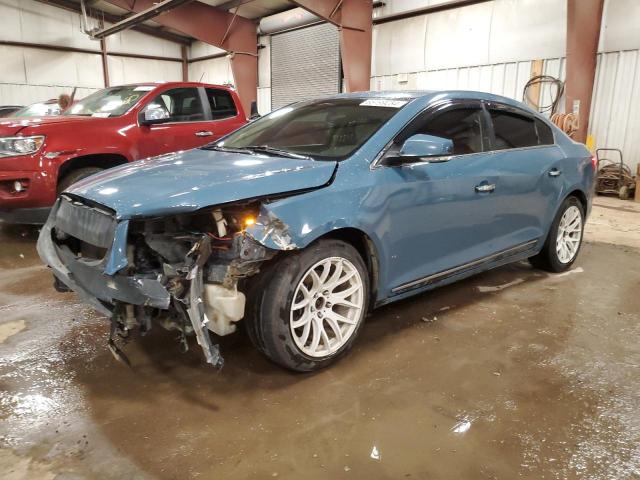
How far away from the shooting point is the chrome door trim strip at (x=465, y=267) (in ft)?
9.21

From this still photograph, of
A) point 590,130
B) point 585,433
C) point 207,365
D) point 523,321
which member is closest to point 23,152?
point 207,365

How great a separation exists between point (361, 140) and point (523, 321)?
1.59 meters

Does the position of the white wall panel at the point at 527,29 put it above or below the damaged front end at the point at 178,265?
above

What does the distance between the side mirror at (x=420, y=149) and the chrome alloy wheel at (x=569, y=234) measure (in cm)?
190

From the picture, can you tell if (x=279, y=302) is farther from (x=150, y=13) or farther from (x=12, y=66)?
(x=12, y=66)

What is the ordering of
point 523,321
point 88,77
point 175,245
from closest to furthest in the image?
1. point 175,245
2. point 523,321
3. point 88,77

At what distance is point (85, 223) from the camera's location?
7.50 feet

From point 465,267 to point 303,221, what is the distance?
4.50 feet

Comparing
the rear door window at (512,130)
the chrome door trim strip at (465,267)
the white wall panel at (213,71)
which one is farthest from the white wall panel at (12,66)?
the chrome door trim strip at (465,267)

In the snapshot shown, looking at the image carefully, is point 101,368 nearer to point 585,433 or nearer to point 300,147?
point 300,147

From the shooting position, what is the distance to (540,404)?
2.24m

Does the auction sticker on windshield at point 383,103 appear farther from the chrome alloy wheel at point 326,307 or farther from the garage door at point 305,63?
the garage door at point 305,63

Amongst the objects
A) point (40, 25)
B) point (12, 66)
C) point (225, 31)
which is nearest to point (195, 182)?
point (225, 31)

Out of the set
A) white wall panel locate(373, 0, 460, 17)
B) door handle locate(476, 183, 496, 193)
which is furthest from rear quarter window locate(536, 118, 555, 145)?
white wall panel locate(373, 0, 460, 17)
